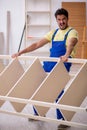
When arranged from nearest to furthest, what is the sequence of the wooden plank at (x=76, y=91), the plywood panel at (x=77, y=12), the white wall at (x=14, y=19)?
the wooden plank at (x=76, y=91)
the plywood panel at (x=77, y=12)
the white wall at (x=14, y=19)

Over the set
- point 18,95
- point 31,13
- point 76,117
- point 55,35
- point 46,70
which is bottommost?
point 76,117

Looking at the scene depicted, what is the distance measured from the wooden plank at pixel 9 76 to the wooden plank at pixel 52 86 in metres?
0.46

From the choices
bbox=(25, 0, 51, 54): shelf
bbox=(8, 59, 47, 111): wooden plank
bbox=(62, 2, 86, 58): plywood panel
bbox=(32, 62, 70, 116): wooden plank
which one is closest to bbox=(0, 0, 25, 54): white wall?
bbox=(25, 0, 51, 54): shelf

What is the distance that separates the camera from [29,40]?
22.6ft

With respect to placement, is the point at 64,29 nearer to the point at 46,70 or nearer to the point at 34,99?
the point at 46,70

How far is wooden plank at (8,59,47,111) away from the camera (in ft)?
7.79

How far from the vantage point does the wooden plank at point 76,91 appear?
2.21m

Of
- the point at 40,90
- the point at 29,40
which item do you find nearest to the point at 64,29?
the point at 40,90

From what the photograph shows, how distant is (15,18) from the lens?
22.8ft

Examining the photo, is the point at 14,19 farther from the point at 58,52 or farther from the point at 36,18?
the point at 58,52

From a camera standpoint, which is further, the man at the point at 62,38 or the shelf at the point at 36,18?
the shelf at the point at 36,18

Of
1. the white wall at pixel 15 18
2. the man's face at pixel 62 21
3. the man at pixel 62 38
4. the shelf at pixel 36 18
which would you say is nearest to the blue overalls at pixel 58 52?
the man at pixel 62 38

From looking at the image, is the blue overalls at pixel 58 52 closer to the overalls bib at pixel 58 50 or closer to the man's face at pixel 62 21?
the overalls bib at pixel 58 50

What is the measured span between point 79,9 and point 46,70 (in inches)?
172
